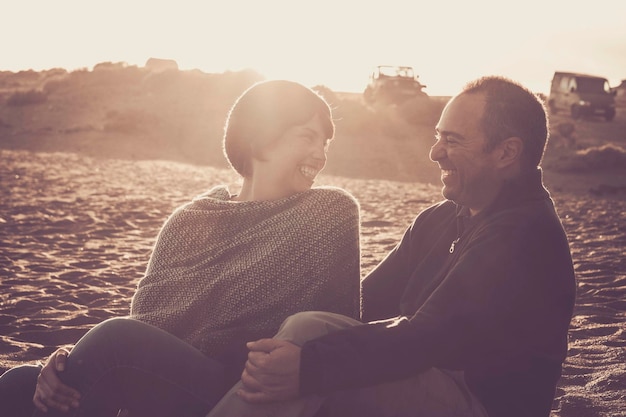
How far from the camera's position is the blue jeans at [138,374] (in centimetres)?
231

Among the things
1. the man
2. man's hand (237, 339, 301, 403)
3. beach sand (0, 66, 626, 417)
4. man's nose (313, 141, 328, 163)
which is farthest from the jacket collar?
beach sand (0, 66, 626, 417)

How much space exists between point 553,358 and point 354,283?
71 cm

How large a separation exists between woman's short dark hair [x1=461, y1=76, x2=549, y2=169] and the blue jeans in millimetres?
1293

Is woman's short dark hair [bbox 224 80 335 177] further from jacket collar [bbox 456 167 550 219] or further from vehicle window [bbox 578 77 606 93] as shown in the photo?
vehicle window [bbox 578 77 606 93]

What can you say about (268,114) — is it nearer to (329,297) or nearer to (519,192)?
(329,297)

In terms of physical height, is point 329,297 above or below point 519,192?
below

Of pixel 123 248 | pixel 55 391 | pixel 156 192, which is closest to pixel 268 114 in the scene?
pixel 55 391

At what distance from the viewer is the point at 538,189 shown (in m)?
2.48

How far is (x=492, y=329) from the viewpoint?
2.23m

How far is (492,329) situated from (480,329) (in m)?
0.04

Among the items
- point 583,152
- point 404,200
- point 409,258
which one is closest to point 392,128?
point 583,152

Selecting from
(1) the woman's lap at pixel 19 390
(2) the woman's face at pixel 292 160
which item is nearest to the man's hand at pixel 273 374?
(2) the woman's face at pixel 292 160

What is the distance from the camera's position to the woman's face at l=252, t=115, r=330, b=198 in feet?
8.86

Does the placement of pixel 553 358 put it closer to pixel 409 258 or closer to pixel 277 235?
pixel 409 258
